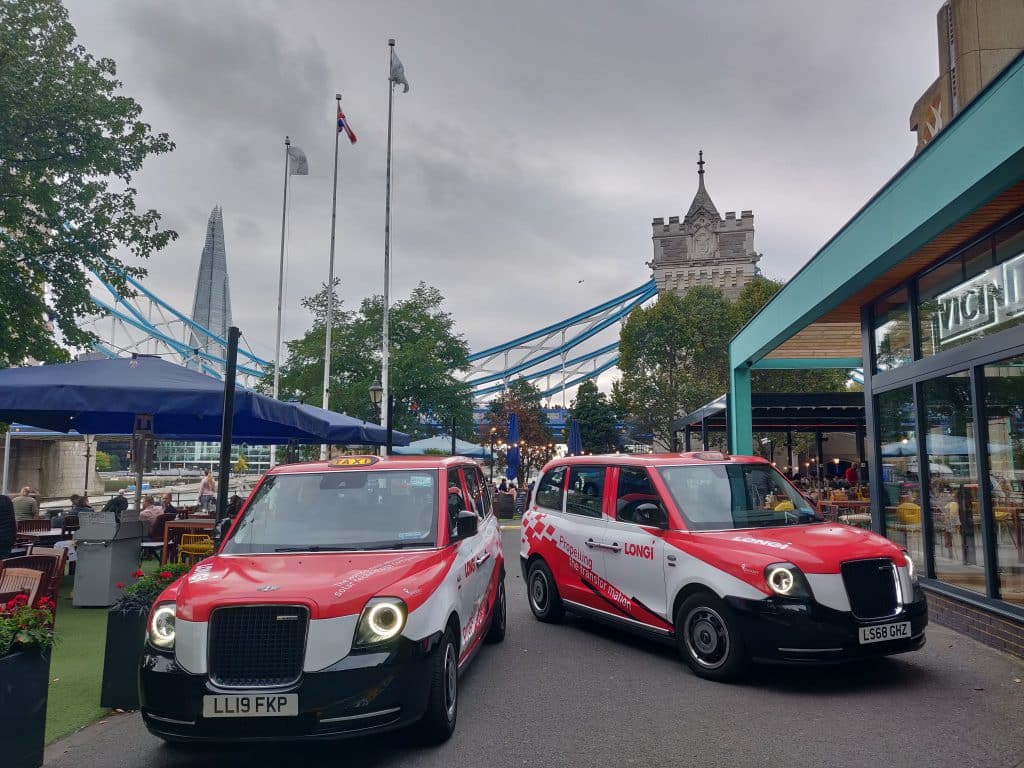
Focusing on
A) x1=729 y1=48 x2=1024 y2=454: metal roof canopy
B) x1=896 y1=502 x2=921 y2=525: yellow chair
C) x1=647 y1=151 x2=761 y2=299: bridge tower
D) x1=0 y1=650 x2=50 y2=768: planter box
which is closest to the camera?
x1=0 y1=650 x2=50 y2=768: planter box

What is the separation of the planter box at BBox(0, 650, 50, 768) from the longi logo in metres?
8.02

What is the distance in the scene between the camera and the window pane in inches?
307

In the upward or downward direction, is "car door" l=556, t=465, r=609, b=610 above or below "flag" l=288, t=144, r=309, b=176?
below

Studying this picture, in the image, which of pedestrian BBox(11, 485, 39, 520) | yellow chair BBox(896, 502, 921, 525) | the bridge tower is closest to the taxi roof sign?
yellow chair BBox(896, 502, 921, 525)

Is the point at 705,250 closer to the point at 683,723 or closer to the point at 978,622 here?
the point at 978,622

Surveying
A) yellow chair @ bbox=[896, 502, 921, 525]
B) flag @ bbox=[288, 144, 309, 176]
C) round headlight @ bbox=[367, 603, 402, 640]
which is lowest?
round headlight @ bbox=[367, 603, 402, 640]

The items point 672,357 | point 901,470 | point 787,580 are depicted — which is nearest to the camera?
point 787,580

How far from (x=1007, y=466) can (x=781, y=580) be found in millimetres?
3274

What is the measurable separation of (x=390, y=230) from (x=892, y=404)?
22.6 m

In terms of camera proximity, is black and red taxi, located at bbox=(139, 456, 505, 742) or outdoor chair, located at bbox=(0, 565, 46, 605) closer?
black and red taxi, located at bbox=(139, 456, 505, 742)

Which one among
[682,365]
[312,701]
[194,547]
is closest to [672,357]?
[682,365]

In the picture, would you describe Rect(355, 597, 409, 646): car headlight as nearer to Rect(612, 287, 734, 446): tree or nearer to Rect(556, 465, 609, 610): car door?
Rect(556, 465, 609, 610): car door

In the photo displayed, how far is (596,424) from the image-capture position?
→ 170ft

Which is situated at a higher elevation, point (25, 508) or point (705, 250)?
point (705, 250)
